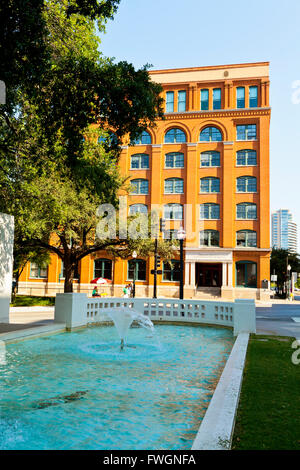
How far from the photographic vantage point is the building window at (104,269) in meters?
45.8

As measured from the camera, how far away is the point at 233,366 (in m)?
7.03

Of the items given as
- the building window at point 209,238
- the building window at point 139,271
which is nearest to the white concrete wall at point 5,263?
the building window at point 139,271

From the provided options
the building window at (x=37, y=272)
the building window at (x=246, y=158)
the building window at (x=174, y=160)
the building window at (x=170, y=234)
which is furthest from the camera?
A: the building window at (x=37, y=272)

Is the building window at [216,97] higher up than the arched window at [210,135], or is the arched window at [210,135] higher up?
the building window at [216,97]

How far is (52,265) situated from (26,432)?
144 feet

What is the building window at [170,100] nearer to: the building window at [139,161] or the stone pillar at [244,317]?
the building window at [139,161]

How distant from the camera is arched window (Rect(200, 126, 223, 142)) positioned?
44781 mm

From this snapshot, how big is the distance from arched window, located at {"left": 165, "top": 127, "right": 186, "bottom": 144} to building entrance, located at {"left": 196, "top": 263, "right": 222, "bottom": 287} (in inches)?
595

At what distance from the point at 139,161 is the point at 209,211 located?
34.7ft

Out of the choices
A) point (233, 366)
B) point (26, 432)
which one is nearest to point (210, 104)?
point (233, 366)

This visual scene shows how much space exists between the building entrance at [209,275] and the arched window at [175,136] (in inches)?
595

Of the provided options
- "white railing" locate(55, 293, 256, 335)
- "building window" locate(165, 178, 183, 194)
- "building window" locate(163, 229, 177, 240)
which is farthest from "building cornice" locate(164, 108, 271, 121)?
"white railing" locate(55, 293, 256, 335)

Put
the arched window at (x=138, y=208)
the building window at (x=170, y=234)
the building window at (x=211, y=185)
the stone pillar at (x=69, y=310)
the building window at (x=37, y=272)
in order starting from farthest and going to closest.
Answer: the building window at (x=37, y=272)
the arched window at (x=138, y=208)
the building window at (x=211, y=185)
the building window at (x=170, y=234)
the stone pillar at (x=69, y=310)

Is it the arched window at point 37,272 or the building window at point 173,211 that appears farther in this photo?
the arched window at point 37,272
